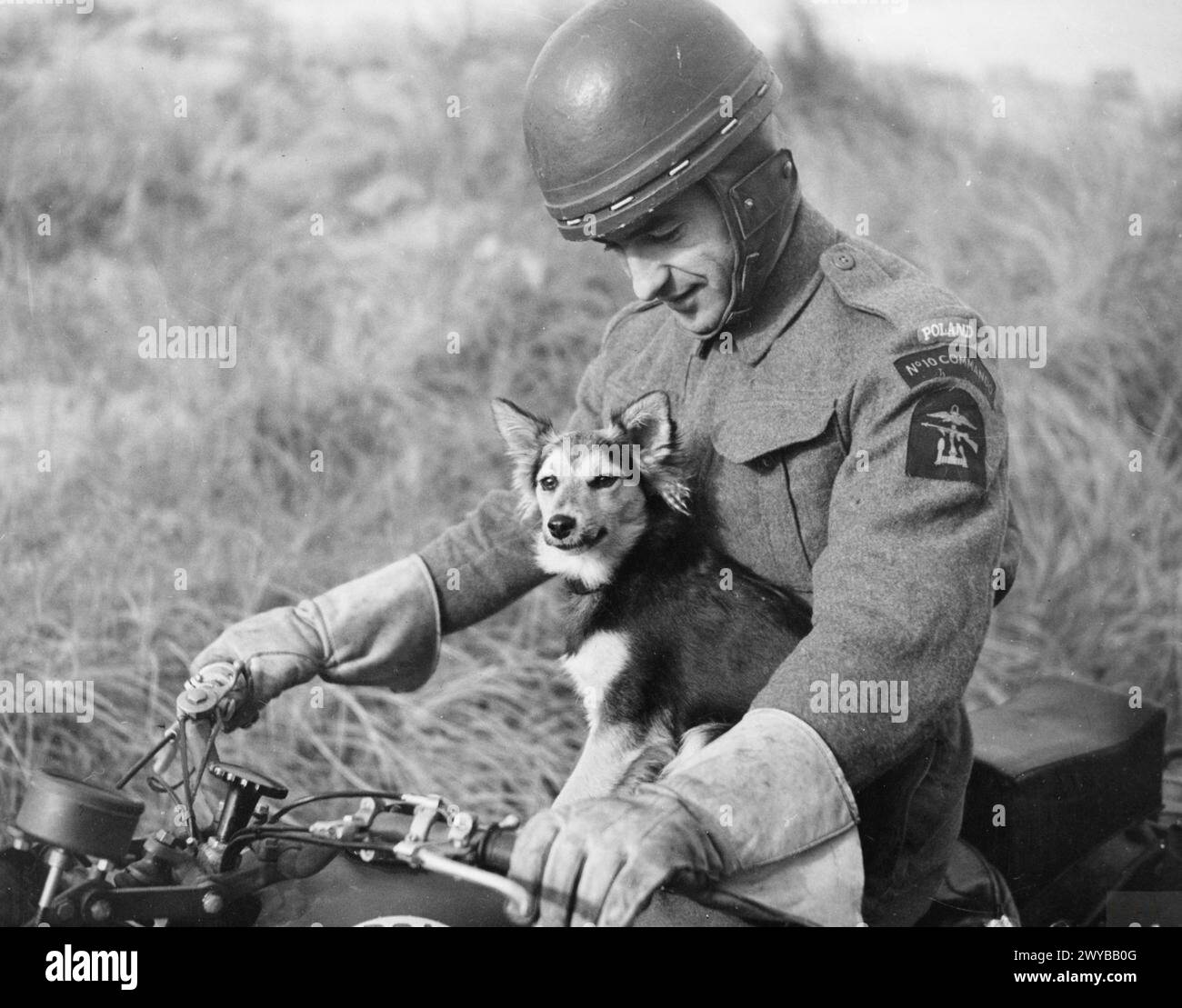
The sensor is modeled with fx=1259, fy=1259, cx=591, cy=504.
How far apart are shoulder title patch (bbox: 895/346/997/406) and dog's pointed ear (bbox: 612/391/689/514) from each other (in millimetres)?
594

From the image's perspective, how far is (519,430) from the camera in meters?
3.30

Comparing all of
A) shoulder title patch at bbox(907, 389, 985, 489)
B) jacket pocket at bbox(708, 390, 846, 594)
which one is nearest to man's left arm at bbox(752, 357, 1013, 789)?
shoulder title patch at bbox(907, 389, 985, 489)

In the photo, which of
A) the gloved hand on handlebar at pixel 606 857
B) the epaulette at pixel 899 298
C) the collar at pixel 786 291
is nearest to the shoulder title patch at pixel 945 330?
the epaulette at pixel 899 298

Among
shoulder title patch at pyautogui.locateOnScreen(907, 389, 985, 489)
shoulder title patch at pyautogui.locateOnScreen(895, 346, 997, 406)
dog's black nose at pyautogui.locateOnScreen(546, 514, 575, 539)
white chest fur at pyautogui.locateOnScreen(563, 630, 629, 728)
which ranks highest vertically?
shoulder title patch at pyautogui.locateOnScreen(895, 346, 997, 406)

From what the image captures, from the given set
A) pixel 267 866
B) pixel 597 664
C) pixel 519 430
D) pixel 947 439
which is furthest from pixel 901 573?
pixel 519 430

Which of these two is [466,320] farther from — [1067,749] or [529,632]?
[1067,749]

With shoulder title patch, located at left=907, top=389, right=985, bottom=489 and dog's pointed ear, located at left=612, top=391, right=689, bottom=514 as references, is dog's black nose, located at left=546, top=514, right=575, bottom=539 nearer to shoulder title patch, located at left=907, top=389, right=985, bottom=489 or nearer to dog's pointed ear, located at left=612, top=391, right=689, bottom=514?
dog's pointed ear, located at left=612, top=391, right=689, bottom=514

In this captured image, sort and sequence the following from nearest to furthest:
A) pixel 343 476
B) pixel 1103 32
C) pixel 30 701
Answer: pixel 30 701 < pixel 1103 32 < pixel 343 476

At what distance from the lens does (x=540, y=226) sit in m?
6.09

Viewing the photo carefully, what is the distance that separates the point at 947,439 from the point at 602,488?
3.29 feet

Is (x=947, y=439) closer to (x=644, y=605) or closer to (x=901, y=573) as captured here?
(x=901, y=573)

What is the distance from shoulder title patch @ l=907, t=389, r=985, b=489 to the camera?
90.2 inches

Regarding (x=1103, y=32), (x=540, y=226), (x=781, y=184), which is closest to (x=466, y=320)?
(x=540, y=226)

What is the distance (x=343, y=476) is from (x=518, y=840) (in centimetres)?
369
